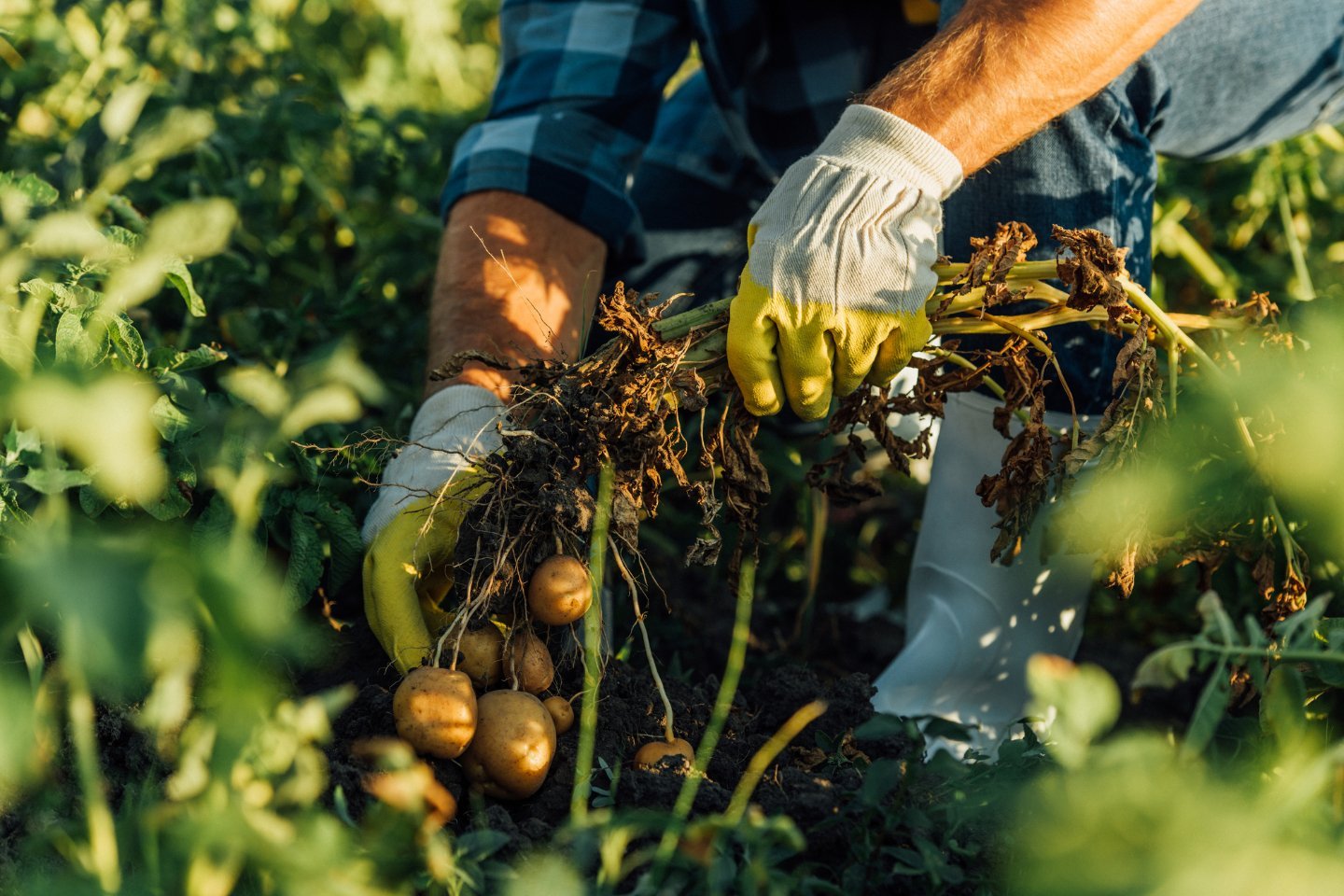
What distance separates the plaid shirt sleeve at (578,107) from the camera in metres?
1.88

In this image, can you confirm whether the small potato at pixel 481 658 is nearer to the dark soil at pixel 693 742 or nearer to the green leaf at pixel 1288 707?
the dark soil at pixel 693 742

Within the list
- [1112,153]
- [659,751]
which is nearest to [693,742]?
[659,751]

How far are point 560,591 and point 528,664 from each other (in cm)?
8

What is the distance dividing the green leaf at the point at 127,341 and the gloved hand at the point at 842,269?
65 centimetres

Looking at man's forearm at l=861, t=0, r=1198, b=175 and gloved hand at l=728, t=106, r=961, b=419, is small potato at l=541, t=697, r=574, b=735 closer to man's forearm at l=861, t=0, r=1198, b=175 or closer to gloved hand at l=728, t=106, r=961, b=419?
gloved hand at l=728, t=106, r=961, b=419

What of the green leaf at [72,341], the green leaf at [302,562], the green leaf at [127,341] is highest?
the green leaf at [72,341]

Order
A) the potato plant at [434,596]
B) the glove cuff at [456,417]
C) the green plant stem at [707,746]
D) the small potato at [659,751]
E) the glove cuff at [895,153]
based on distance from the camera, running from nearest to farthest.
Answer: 1. the potato plant at [434,596]
2. the green plant stem at [707,746]
3. the small potato at [659,751]
4. the glove cuff at [895,153]
5. the glove cuff at [456,417]

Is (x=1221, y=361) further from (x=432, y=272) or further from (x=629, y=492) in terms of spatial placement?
(x=432, y=272)

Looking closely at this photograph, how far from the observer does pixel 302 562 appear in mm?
1257

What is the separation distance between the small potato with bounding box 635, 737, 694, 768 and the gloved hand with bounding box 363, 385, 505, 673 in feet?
0.85

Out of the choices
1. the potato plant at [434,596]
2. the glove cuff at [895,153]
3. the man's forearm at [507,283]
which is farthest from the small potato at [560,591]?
the glove cuff at [895,153]

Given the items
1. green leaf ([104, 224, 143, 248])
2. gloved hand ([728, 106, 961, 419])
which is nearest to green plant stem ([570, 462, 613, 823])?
gloved hand ([728, 106, 961, 419])

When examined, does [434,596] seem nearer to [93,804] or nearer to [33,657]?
[33,657]

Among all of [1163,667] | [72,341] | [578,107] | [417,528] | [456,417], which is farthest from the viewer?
[578,107]
